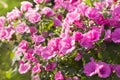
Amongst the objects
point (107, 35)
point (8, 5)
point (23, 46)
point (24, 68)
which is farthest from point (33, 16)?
point (8, 5)

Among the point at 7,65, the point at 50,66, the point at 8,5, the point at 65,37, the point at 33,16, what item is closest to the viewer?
the point at 65,37

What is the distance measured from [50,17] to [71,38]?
703 mm

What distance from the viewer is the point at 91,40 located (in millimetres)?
2514

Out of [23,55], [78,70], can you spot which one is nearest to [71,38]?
[78,70]

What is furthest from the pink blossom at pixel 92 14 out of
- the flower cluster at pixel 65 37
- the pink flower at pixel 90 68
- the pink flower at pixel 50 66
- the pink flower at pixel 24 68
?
the pink flower at pixel 24 68

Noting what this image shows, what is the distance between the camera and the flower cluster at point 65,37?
2.52 m

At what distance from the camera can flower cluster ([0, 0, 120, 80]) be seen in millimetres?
2523

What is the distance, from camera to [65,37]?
2.61 meters

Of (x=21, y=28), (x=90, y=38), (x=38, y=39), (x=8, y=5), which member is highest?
(x=8, y=5)

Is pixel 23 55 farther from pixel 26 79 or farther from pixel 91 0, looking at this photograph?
pixel 91 0

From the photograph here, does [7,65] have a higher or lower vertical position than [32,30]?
lower

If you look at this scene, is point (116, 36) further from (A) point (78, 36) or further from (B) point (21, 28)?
(B) point (21, 28)

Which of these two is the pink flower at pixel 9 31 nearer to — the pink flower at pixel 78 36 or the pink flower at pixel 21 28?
the pink flower at pixel 21 28

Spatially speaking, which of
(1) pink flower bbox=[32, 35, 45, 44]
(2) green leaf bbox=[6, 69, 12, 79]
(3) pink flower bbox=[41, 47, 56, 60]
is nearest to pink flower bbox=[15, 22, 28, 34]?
(1) pink flower bbox=[32, 35, 45, 44]
